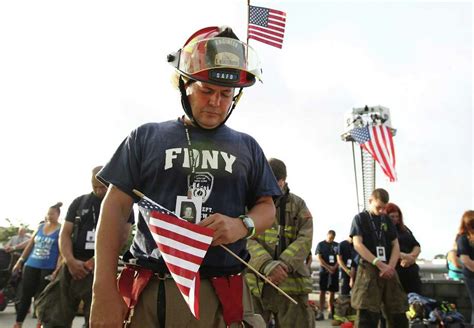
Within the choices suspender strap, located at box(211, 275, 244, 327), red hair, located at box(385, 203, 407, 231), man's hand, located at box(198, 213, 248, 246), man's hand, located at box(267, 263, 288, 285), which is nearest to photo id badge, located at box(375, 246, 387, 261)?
red hair, located at box(385, 203, 407, 231)

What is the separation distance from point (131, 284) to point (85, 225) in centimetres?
349

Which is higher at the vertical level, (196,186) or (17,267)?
(196,186)

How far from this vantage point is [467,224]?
24.0 ft

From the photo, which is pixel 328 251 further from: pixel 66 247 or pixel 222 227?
pixel 222 227

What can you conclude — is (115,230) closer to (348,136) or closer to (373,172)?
(348,136)

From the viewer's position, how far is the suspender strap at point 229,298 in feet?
7.77

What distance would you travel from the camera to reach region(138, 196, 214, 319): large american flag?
2.21 meters

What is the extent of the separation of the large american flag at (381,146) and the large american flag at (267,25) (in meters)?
16.7

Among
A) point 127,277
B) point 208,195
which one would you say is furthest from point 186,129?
point 127,277

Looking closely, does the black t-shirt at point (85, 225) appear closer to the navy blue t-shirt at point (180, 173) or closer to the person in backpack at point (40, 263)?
the person in backpack at point (40, 263)

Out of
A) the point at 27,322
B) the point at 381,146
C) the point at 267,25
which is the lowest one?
the point at 27,322

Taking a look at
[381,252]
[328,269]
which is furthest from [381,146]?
[381,252]

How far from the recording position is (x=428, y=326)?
741 centimetres

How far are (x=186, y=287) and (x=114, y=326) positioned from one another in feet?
1.06
